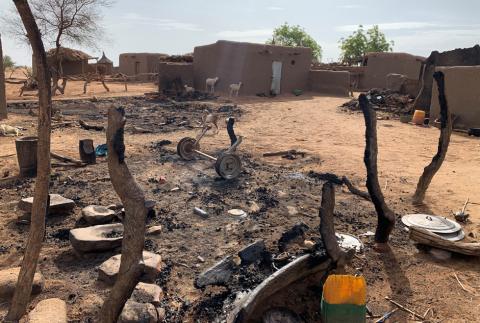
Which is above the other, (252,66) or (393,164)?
(252,66)

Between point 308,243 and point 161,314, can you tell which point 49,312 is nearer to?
point 161,314

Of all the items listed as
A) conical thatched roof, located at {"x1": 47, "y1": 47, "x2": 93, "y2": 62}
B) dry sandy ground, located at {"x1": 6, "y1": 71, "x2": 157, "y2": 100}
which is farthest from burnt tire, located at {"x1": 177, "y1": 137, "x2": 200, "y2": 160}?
conical thatched roof, located at {"x1": 47, "y1": 47, "x2": 93, "y2": 62}

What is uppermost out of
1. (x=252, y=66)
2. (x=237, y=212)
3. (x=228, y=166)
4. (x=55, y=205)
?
(x=252, y=66)

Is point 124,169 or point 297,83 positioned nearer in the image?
point 124,169

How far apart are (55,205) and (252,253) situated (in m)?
2.92

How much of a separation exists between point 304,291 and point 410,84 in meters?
17.9

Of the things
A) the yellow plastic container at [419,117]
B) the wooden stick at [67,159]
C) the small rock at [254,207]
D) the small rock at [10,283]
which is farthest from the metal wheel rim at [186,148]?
the yellow plastic container at [419,117]

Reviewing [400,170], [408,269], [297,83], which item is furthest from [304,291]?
[297,83]

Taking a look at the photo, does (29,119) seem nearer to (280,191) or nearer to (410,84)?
(280,191)

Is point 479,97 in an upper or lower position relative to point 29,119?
upper

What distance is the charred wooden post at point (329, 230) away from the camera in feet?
12.1

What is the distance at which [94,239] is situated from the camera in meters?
4.45

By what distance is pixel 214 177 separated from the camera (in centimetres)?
747

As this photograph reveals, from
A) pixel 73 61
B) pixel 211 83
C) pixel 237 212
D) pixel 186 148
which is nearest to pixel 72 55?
pixel 73 61
